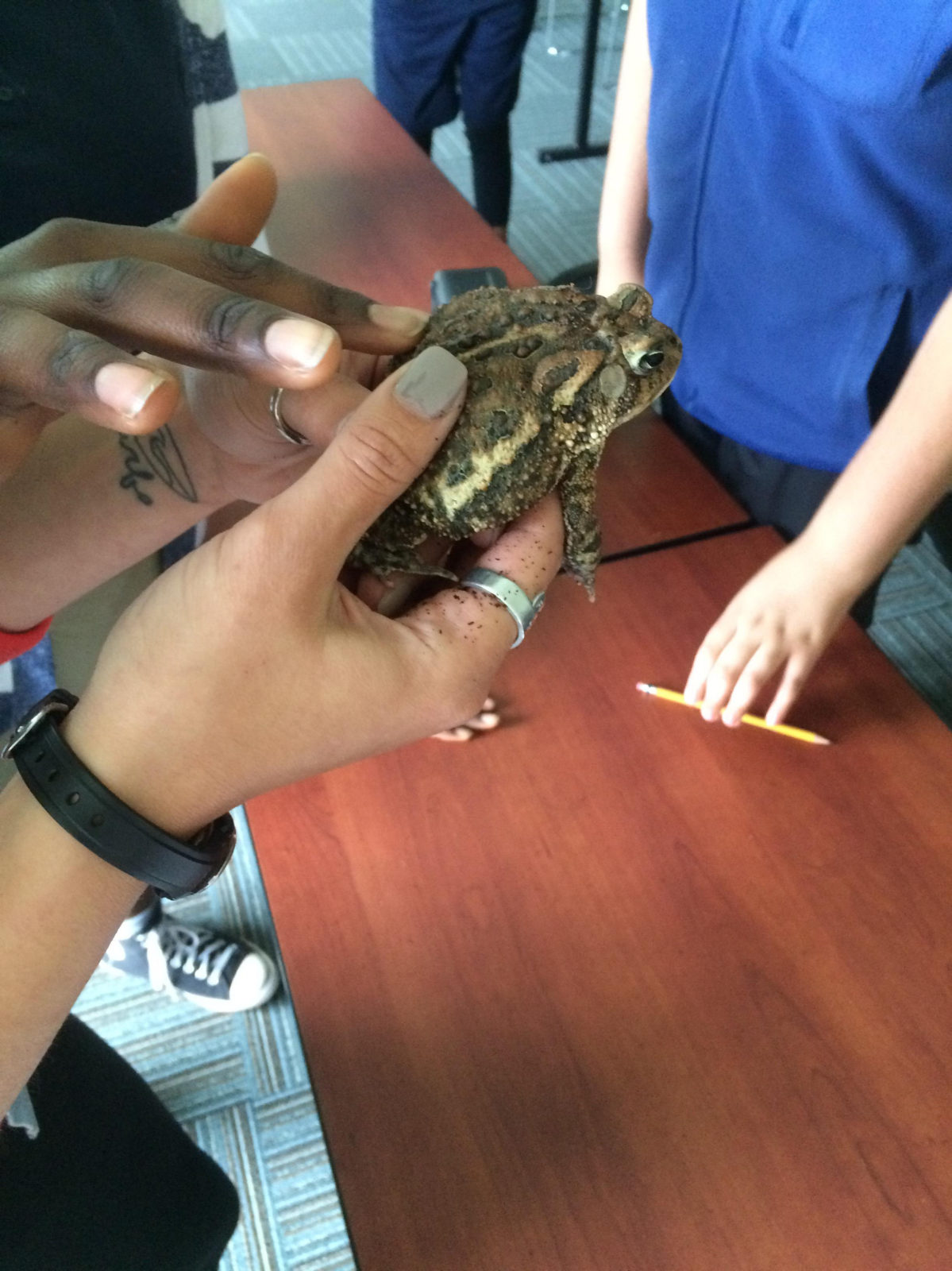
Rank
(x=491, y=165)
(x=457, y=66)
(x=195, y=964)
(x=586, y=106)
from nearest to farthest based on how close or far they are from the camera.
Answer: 1. (x=195, y=964)
2. (x=457, y=66)
3. (x=491, y=165)
4. (x=586, y=106)

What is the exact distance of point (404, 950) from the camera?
915mm

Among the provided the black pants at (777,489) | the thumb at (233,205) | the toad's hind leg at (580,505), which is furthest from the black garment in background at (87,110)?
the black pants at (777,489)

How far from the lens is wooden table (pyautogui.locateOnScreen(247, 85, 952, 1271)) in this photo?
29.7 inches

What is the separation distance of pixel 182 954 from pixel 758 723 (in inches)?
47.6

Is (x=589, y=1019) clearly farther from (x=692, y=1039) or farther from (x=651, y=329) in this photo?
(x=651, y=329)

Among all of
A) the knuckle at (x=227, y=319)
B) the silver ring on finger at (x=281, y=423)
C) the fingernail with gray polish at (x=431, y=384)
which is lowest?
the silver ring on finger at (x=281, y=423)

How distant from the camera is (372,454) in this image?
27.7 inches

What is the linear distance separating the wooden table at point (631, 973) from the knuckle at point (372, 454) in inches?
18.8

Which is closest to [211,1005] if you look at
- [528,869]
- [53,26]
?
[528,869]

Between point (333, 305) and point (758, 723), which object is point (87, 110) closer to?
point (333, 305)

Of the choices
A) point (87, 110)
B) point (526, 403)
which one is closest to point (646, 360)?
point (526, 403)

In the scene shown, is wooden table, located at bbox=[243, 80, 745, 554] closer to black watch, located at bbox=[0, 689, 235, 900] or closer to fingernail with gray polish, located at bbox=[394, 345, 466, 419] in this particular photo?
fingernail with gray polish, located at bbox=[394, 345, 466, 419]

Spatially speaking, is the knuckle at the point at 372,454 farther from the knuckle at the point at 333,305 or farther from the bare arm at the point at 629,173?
the bare arm at the point at 629,173

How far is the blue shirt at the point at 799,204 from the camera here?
3.38ft
